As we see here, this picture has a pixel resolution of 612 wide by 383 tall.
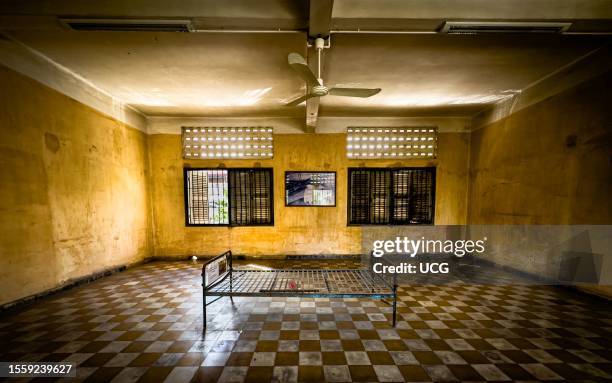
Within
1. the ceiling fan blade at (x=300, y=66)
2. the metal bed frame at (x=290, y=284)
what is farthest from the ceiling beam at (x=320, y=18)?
the metal bed frame at (x=290, y=284)

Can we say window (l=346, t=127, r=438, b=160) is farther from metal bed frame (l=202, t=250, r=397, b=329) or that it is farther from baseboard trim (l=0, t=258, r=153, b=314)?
baseboard trim (l=0, t=258, r=153, b=314)

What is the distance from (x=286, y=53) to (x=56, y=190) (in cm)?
439

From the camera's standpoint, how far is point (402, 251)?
22.8ft

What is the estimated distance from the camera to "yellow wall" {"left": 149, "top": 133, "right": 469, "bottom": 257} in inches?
Result: 256

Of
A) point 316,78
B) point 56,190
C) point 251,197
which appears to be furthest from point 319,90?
point 56,190

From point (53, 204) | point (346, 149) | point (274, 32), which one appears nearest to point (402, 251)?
point (346, 149)

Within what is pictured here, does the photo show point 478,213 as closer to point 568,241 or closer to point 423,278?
point 568,241

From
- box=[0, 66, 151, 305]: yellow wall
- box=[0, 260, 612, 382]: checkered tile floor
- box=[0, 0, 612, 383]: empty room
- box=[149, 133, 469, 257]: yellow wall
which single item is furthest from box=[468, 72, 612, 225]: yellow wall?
box=[0, 66, 151, 305]: yellow wall

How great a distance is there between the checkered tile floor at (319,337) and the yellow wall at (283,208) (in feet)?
8.06

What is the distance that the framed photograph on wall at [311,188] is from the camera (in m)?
6.50

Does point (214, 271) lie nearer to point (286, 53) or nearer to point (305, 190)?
point (286, 53)

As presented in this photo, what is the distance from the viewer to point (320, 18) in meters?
2.51

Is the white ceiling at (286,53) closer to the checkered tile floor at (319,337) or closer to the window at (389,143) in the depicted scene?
the window at (389,143)

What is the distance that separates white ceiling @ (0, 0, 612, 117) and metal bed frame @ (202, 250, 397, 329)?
2936 mm
